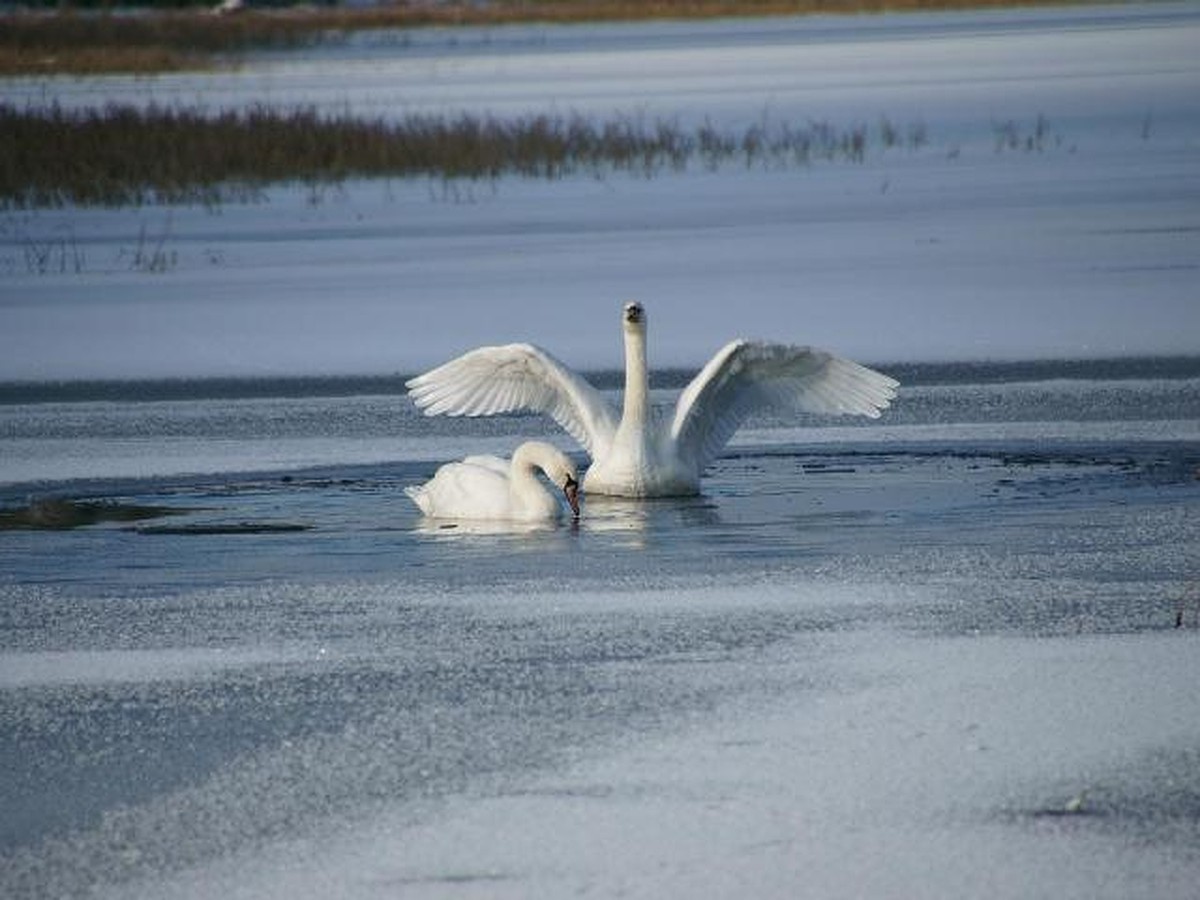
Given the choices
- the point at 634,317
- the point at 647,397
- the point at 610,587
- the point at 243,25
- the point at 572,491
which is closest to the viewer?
the point at 610,587

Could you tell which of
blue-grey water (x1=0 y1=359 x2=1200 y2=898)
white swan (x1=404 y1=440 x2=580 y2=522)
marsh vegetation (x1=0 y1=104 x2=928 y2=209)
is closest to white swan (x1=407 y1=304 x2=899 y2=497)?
blue-grey water (x1=0 y1=359 x2=1200 y2=898)

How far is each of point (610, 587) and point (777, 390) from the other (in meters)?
2.66

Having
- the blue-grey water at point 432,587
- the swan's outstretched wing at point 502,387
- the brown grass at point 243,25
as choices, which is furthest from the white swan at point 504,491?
the brown grass at point 243,25

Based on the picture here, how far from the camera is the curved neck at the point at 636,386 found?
9484 mm

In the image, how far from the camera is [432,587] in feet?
25.3

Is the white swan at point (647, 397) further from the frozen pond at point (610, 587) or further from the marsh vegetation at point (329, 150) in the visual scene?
the marsh vegetation at point (329, 150)

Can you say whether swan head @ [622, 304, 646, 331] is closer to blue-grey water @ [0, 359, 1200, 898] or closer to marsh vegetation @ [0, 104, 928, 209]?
blue-grey water @ [0, 359, 1200, 898]

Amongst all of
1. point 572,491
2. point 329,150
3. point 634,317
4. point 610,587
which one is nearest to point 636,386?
point 634,317

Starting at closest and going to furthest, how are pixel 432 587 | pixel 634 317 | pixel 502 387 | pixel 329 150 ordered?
pixel 432 587 → pixel 634 317 → pixel 502 387 → pixel 329 150

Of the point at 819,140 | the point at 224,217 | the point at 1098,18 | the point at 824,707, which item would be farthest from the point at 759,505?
the point at 1098,18

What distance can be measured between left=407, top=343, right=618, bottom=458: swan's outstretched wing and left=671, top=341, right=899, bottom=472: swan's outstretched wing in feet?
1.23

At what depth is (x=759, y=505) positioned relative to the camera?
909 cm

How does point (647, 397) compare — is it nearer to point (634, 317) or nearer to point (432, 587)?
point (634, 317)

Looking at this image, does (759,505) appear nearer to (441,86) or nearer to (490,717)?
(490,717)
